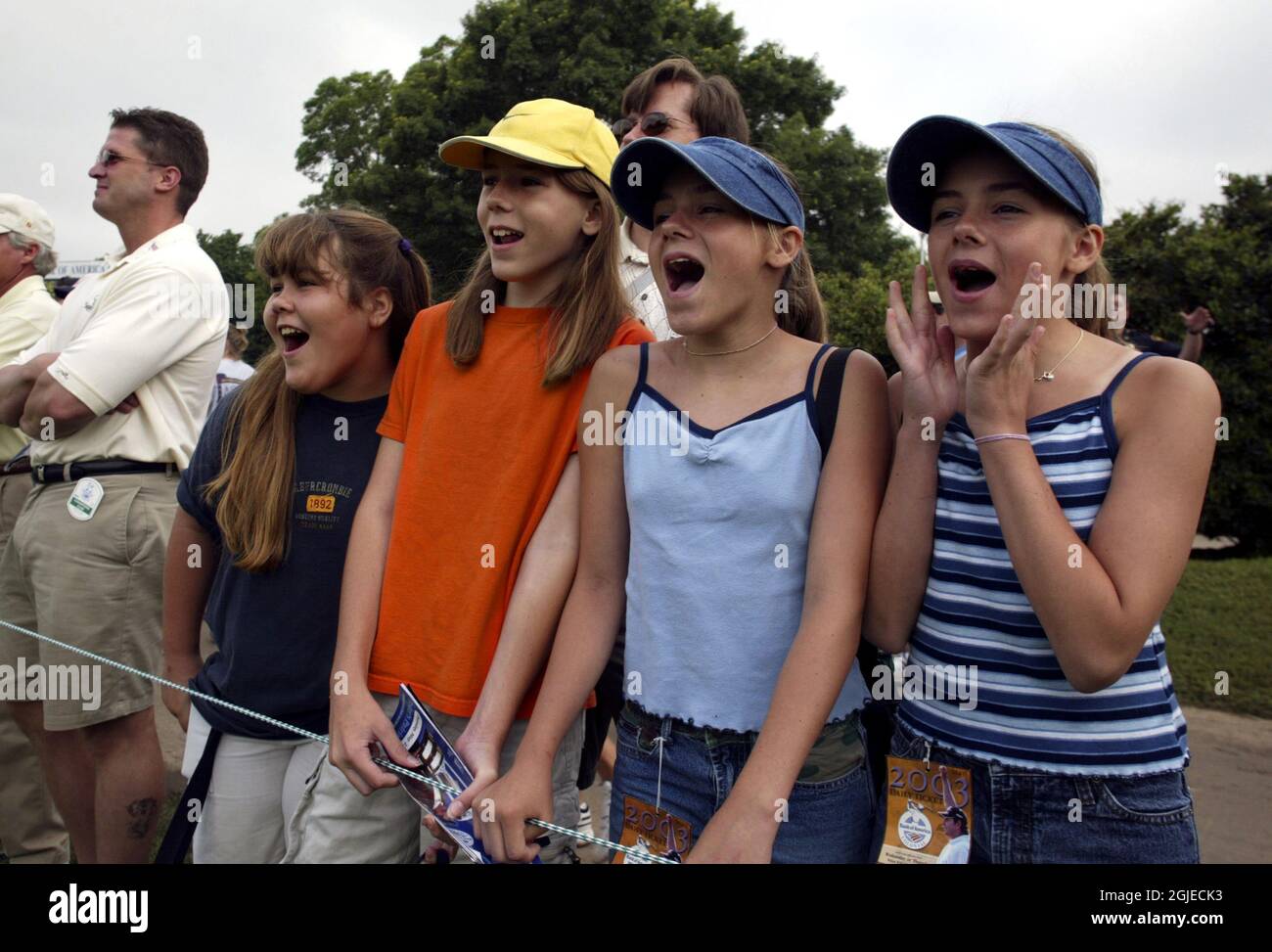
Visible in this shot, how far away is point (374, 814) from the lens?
2.51 metres

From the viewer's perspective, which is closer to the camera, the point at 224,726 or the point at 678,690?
the point at 678,690

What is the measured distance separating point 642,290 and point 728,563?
62.1 inches

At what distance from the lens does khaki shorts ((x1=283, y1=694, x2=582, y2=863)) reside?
2.42 meters

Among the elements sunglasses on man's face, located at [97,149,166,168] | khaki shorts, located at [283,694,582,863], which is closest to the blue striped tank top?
khaki shorts, located at [283,694,582,863]

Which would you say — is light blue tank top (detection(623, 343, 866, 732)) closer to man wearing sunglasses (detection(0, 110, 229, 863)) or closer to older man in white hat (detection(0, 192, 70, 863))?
man wearing sunglasses (detection(0, 110, 229, 863))

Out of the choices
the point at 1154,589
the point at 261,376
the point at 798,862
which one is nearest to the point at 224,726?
the point at 261,376

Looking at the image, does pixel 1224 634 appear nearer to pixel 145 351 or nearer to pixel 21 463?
pixel 145 351

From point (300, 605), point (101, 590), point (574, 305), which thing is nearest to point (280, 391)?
point (300, 605)

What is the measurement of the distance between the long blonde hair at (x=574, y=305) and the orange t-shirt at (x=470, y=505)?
0.11 feet

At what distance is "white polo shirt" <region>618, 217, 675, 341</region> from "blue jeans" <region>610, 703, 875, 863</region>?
4.59 ft

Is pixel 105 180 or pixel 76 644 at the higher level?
pixel 105 180

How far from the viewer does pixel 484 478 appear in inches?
95.1

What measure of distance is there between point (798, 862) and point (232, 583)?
1.68 m

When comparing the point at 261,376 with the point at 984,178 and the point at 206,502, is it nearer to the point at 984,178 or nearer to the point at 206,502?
the point at 206,502
